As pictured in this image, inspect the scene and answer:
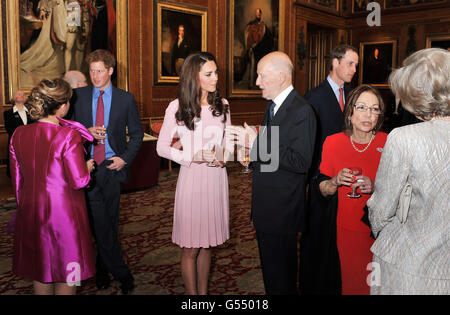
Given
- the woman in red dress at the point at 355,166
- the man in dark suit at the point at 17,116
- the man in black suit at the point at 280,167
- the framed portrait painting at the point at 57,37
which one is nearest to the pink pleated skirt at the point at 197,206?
the man in black suit at the point at 280,167

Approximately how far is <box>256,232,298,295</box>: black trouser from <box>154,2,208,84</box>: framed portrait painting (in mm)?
8118

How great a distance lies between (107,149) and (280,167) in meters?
1.72

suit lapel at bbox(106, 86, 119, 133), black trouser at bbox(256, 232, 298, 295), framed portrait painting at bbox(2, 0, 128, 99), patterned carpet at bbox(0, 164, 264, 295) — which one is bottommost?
patterned carpet at bbox(0, 164, 264, 295)

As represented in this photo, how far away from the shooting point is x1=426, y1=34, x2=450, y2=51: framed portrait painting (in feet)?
46.1

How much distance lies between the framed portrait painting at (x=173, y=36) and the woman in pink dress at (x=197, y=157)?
7.32m

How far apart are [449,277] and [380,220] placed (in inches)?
12.3

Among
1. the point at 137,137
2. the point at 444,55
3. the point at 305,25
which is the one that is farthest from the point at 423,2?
the point at 444,55

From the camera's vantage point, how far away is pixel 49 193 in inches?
100

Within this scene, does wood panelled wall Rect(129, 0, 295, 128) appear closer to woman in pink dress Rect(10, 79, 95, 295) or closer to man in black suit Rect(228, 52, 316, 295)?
woman in pink dress Rect(10, 79, 95, 295)

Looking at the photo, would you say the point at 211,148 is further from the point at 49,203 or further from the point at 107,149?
the point at 49,203

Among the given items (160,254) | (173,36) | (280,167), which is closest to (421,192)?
(280,167)

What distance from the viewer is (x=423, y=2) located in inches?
565

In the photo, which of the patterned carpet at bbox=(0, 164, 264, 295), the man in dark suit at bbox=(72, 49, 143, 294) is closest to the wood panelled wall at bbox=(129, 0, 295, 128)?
the patterned carpet at bbox=(0, 164, 264, 295)

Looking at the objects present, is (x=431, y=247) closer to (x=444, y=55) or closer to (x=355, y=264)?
(x=444, y=55)
